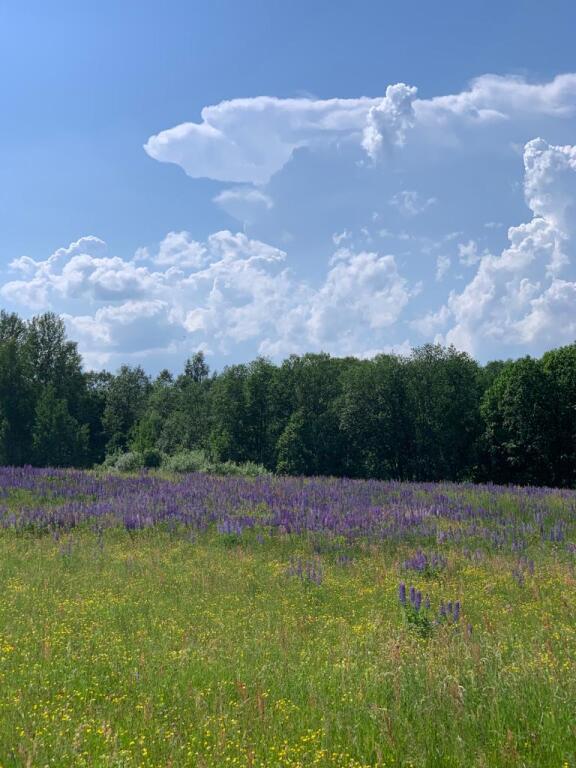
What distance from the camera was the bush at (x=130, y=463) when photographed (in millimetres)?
34688

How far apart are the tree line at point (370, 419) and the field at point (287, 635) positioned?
90.9 feet

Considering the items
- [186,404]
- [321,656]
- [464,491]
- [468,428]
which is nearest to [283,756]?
[321,656]

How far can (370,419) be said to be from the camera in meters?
53.7

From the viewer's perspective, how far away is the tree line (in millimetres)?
46500

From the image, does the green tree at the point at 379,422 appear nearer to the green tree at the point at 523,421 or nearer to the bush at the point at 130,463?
the green tree at the point at 523,421

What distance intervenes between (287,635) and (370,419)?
45.5m

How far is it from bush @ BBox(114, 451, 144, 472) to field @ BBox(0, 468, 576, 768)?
15377mm

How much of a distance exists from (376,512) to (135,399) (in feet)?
265

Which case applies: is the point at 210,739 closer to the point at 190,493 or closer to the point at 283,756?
the point at 283,756

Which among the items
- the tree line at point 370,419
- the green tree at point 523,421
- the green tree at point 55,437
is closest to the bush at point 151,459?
the tree line at point 370,419

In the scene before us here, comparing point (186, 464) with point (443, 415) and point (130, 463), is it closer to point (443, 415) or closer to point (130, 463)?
point (130, 463)

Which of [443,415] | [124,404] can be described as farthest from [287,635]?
[124,404]

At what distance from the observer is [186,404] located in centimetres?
7088

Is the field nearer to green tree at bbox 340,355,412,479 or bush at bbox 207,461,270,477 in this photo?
bush at bbox 207,461,270,477
